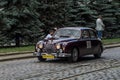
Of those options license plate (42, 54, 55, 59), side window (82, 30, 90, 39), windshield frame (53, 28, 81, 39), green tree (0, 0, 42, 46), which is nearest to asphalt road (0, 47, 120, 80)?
license plate (42, 54, 55, 59)

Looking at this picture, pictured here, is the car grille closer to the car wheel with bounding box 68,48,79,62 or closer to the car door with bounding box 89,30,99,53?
the car wheel with bounding box 68,48,79,62

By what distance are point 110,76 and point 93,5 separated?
996 inches

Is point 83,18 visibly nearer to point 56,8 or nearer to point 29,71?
point 56,8

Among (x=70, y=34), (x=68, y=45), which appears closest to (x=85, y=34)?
(x=70, y=34)

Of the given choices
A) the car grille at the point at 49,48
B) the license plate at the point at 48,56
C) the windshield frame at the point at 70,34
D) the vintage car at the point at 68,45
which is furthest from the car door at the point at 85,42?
the license plate at the point at 48,56

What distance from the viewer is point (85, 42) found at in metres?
19.7

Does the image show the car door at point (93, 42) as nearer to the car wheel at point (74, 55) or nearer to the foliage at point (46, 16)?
the car wheel at point (74, 55)

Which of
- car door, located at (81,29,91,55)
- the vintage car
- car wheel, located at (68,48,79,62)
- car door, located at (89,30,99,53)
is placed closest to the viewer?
the vintage car

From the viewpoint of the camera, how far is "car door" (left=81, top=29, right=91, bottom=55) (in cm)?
1945

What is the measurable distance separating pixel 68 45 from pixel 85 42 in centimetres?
167

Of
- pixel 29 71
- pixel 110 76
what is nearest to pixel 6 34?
pixel 29 71

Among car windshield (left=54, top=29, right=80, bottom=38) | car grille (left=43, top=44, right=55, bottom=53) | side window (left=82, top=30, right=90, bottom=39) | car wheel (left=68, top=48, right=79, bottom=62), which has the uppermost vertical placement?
car windshield (left=54, top=29, right=80, bottom=38)

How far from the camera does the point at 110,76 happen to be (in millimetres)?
13570

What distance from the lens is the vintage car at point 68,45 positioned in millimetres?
18188
